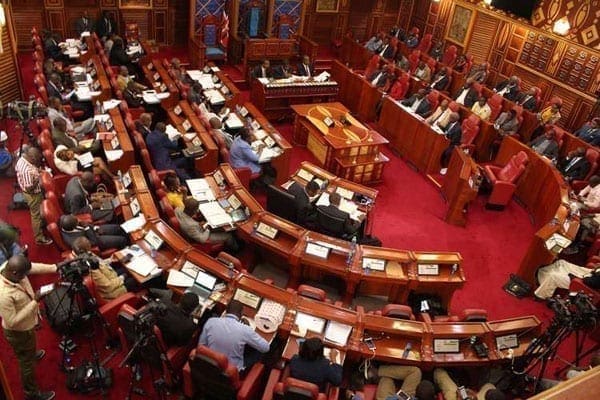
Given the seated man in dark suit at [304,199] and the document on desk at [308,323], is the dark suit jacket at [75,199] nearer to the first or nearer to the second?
the seated man in dark suit at [304,199]

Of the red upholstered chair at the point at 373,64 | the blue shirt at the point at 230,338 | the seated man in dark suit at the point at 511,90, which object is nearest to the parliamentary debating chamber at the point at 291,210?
the blue shirt at the point at 230,338

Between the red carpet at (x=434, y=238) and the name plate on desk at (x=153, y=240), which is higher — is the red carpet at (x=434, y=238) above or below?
below

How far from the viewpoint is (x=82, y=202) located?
6.41 meters

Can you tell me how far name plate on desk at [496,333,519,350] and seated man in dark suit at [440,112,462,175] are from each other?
16.3 ft

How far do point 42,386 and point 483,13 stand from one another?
43.8ft

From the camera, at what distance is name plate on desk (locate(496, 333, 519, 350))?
516 cm

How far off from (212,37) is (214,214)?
8.25 metres

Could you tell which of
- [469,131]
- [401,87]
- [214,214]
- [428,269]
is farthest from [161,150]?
[401,87]

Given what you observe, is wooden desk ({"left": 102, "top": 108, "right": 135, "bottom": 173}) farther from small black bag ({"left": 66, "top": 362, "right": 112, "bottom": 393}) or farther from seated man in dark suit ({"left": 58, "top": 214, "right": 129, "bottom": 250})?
small black bag ({"left": 66, "top": 362, "right": 112, "bottom": 393})

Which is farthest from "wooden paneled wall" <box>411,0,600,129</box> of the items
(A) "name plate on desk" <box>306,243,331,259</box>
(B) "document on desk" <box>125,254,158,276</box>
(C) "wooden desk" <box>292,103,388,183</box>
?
(B) "document on desk" <box>125,254,158,276</box>

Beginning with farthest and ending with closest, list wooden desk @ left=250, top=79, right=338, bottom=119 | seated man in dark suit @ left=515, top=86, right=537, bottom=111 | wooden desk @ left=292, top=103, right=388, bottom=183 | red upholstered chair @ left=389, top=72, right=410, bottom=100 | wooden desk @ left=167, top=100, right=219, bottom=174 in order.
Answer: red upholstered chair @ left=389, top=72, right=410, bottom=100
seated man in dark suit @ left=515, top=86, right=537, bottom=111
wooden desk @ left=250, top=79, right=338, bottom=119
wooden desk @ left=292, top=103, right=388, bottom=183
wooden desk @ left=167, top=100, right=219, bottom=174

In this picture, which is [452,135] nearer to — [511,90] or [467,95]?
[467,95]

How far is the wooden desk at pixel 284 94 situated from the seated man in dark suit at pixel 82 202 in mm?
5108

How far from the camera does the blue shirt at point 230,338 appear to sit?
452 centimetres
